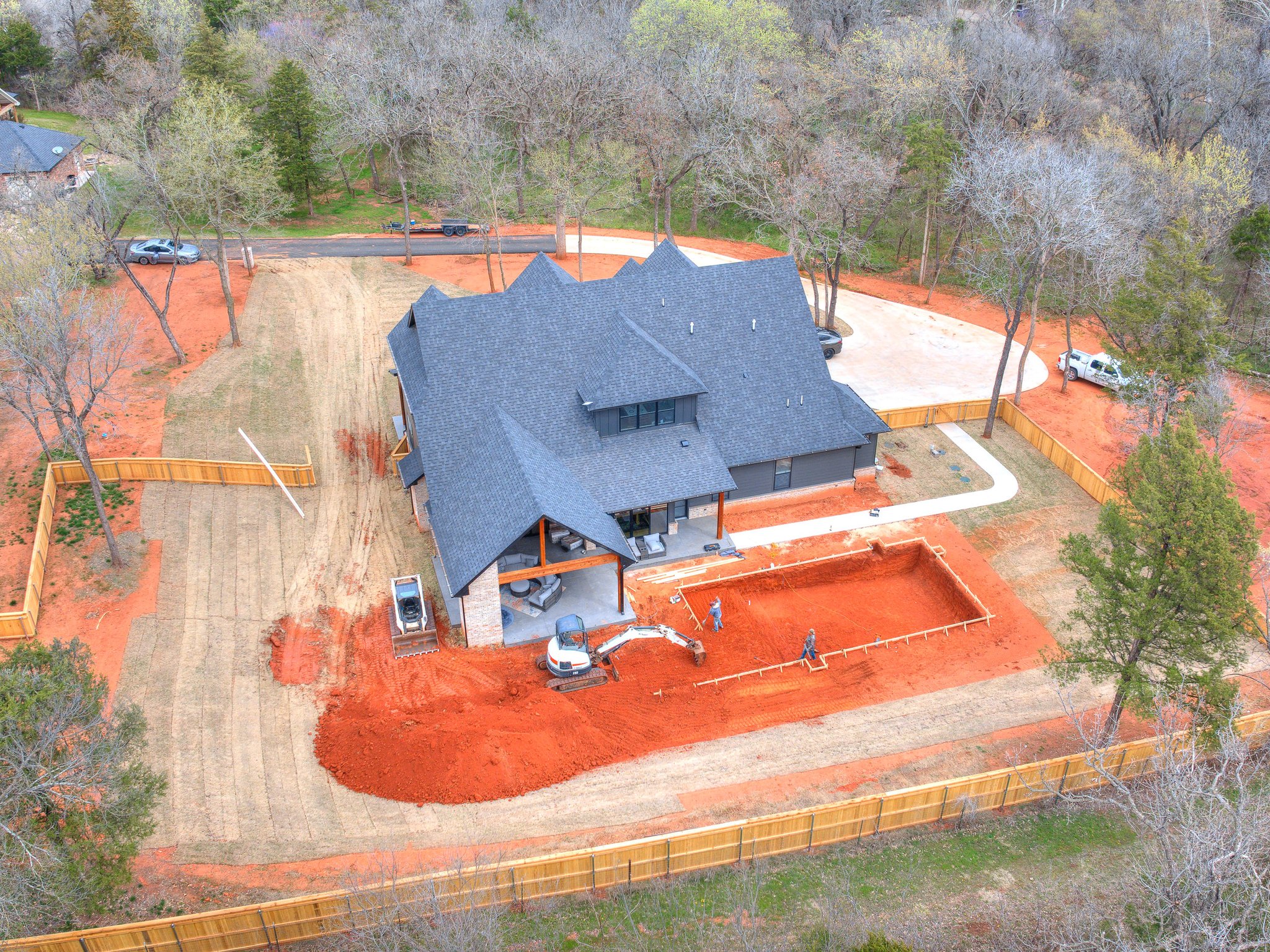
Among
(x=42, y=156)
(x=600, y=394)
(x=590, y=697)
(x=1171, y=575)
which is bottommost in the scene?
(x=590, y=697)

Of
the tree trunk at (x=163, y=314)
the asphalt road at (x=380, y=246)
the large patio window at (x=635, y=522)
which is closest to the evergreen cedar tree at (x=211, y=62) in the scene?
the asphalt road at (x=380, y=246)

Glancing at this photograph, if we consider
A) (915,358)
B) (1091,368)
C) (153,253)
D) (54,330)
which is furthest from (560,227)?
(54,330)

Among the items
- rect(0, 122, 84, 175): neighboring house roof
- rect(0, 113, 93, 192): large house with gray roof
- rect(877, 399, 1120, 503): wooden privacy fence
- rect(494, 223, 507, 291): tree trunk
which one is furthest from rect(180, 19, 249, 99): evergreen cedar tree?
rect(877, 399, 1120, 503): wooden privacy fence

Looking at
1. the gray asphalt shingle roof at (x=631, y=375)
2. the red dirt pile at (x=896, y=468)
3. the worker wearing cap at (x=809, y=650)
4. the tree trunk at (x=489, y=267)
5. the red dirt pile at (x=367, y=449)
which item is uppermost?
the gray asphalt shingle roof at (x=631, y=375)

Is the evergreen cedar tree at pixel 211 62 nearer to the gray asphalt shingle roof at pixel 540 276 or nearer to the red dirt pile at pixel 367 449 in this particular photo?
the gray asphalt shingle roof at pixel 540 276

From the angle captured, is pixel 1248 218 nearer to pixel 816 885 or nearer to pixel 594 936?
pixel 816 885

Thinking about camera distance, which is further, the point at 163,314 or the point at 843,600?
the point at 163,314

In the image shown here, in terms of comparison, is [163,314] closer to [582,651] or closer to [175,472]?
[175,472]
